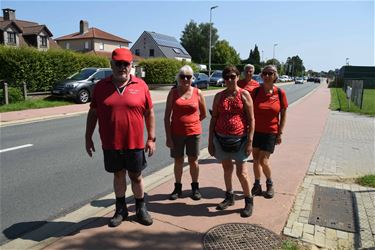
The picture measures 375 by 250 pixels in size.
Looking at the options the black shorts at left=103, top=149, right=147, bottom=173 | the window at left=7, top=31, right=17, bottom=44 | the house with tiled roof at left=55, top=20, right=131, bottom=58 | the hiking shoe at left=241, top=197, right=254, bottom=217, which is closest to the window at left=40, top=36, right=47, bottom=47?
the window at left=7, top=31, right=17, bottom=44

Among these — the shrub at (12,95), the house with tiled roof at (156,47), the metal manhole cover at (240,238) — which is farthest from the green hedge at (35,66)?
the house with tiled roof at (156,47)

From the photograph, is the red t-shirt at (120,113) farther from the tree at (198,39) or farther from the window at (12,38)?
the tree at (198,39)

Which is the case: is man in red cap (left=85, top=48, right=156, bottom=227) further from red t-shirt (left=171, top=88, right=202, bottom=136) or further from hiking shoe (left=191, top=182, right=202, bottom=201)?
hiking shoe (left=191, top=182, right=202, bottom=201)

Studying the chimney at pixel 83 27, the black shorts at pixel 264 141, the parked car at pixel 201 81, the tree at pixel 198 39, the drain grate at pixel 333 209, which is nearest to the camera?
the drain grate at pixel 333 209

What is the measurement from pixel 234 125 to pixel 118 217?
1.69m

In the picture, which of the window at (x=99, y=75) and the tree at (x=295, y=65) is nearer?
the window at (x=99, y=75)

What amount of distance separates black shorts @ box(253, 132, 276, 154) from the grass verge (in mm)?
1976

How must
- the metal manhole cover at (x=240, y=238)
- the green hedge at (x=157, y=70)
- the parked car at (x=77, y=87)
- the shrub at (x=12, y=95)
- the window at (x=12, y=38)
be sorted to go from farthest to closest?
the window at (x=12, y=38), the green hedge at (x=157, y=70), the parked car at (x=77, y=87), the shrub at (x=12, y=95), the metal manhole cover at (x=240, y=238)

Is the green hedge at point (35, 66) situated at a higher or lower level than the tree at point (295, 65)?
lower

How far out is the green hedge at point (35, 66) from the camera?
57.9ft

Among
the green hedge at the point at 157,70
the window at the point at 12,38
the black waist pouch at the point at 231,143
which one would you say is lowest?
the black waist pouch at the point at 231,143

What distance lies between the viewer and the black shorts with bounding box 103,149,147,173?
3910 mm

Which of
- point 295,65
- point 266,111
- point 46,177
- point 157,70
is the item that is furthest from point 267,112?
point 295,65

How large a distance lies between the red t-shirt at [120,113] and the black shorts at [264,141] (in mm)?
1719
